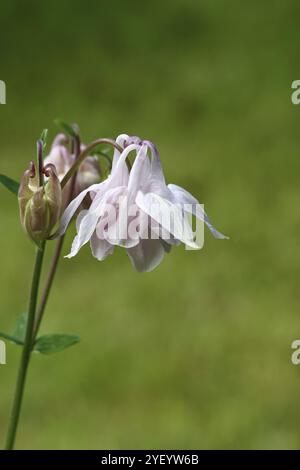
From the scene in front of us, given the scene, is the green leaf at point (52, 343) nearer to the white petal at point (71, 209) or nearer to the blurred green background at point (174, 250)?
the white petal at point (71, 209)

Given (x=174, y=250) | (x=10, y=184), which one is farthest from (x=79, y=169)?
(x=174, y=250)

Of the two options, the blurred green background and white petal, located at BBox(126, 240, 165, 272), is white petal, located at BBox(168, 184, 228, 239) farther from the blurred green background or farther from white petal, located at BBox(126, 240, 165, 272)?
the blurred green background

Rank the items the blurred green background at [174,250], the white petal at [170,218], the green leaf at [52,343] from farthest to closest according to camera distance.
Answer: the blurred green background at [174,250] < the green leaf at [52,343] < the white petal at [170,218]

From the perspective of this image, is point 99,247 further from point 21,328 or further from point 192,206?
point 21,328

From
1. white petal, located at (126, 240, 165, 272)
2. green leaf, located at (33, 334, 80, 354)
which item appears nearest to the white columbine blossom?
white petal, located at (126, 240, 165, 272)

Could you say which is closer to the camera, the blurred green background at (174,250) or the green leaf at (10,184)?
the green leaf at (10,184)

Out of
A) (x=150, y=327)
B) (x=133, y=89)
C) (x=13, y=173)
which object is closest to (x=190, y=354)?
(x=150, y=327)

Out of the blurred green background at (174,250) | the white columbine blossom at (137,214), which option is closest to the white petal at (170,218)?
the white columbine blossom at (137,214)
